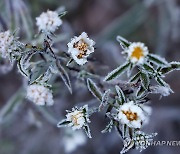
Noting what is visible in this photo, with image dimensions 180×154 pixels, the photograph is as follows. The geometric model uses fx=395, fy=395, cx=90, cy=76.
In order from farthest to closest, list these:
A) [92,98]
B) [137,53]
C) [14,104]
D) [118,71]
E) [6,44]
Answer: [92,98]
[14,104]
[6,44]
[118,71]
[137,53]

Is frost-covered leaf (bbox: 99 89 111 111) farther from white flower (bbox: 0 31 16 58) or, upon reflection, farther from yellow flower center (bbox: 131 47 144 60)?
white flower (bbox: 0 31 16 58)

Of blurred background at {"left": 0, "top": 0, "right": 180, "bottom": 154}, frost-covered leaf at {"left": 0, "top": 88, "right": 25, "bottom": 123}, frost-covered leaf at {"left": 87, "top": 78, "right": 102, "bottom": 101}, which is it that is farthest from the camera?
blurred background at {"left": 0, "top": 0, "right": 180, "bottom": 154}

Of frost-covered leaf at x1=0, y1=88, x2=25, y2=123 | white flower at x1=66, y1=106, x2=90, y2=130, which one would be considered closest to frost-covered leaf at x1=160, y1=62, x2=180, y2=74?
white flower at x1=66, y1=106, x2=90, y2=130

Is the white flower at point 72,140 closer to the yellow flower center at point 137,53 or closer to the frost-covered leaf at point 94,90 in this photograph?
the frost-covered leaf at point 94,90

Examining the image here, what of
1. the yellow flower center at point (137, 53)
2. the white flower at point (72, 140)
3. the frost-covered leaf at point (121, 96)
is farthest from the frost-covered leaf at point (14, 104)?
the yellow flower center at point (137, 53)

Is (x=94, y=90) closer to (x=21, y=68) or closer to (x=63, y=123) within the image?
(x=63, y=123)

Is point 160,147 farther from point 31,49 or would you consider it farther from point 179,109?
point 31,49

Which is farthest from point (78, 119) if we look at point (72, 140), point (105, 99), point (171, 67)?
point (72, 140)
